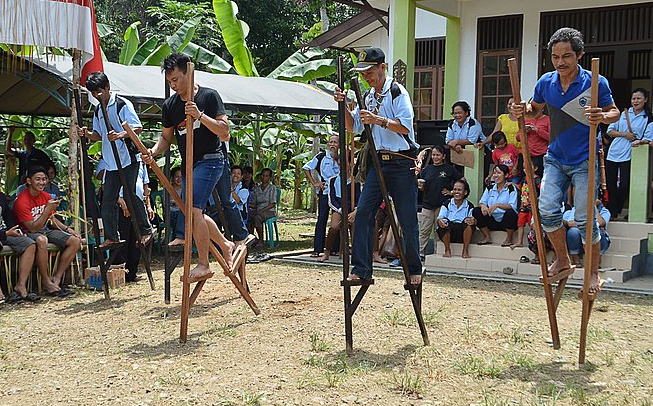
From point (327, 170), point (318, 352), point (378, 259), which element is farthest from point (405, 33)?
point (318, 352)

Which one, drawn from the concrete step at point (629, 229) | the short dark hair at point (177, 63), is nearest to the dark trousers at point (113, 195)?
the short dark hair at point (177, 63)

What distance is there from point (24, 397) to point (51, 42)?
4.36 m

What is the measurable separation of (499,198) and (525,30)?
11.4 feet

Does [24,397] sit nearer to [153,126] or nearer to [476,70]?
[476,70]

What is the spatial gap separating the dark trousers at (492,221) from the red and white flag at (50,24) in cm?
547

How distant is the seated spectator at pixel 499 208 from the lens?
1040cm

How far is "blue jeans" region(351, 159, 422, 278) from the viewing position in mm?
6000

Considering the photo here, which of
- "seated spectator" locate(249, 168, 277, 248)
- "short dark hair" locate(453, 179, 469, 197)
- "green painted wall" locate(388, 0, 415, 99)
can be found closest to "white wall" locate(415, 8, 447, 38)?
"green painted wall" locate(388, 0, 415, 99)

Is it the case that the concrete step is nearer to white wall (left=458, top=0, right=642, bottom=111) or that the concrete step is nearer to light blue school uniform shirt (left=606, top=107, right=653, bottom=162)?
light blue school uniform shirt (left=606, top=107, right=653, bottom=162)

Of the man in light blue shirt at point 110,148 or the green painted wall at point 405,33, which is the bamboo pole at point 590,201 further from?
the green painted wall at point 405,33

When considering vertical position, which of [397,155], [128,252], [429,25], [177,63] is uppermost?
[429,25]

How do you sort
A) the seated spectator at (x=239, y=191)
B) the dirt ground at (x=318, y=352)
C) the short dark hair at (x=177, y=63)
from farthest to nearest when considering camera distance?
the seated spectator at (x=239, y=191) < the short dark hair at (x=177, y=63) < the dirt ground at (x=318, y=352)

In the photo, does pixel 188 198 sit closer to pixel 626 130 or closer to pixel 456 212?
pixel 456 212

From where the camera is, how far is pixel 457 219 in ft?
35.2
